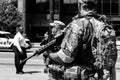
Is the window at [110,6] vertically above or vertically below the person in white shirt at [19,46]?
below

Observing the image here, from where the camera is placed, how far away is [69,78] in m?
3.23

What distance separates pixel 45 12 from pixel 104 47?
44360 millimetres

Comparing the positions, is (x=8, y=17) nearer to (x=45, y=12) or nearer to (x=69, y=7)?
(x=45, y=12)

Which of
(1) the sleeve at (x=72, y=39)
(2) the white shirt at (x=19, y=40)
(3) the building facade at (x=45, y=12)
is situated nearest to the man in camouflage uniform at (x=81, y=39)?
(1) the sleeve at (x=72, y=39)

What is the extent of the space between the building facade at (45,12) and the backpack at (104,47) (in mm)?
42477

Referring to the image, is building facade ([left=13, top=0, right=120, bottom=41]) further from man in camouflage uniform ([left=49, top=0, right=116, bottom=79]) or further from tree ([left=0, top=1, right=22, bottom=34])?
man in camouflage uniform ([left=49, top=0, right=116, bottom=79])

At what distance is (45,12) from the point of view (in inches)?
1857

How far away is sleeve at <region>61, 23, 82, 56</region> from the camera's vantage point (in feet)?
10.2

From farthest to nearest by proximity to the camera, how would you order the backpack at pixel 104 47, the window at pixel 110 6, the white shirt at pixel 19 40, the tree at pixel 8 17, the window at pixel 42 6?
the window at pixel 42 6, the window at pixel 110 6, the tree at pixel 8 17, the white shirt at pixel 19 40, the backpack at pixel 104 47

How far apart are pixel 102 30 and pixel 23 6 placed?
140 feet

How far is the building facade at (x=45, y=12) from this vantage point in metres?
45.6

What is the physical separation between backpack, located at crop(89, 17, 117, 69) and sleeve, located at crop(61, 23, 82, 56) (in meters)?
0.14


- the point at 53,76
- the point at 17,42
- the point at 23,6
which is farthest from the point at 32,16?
the point at 53,76

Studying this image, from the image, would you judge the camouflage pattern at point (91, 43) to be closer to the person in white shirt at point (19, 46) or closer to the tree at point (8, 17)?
the person in white shirt at point (19, 46)
